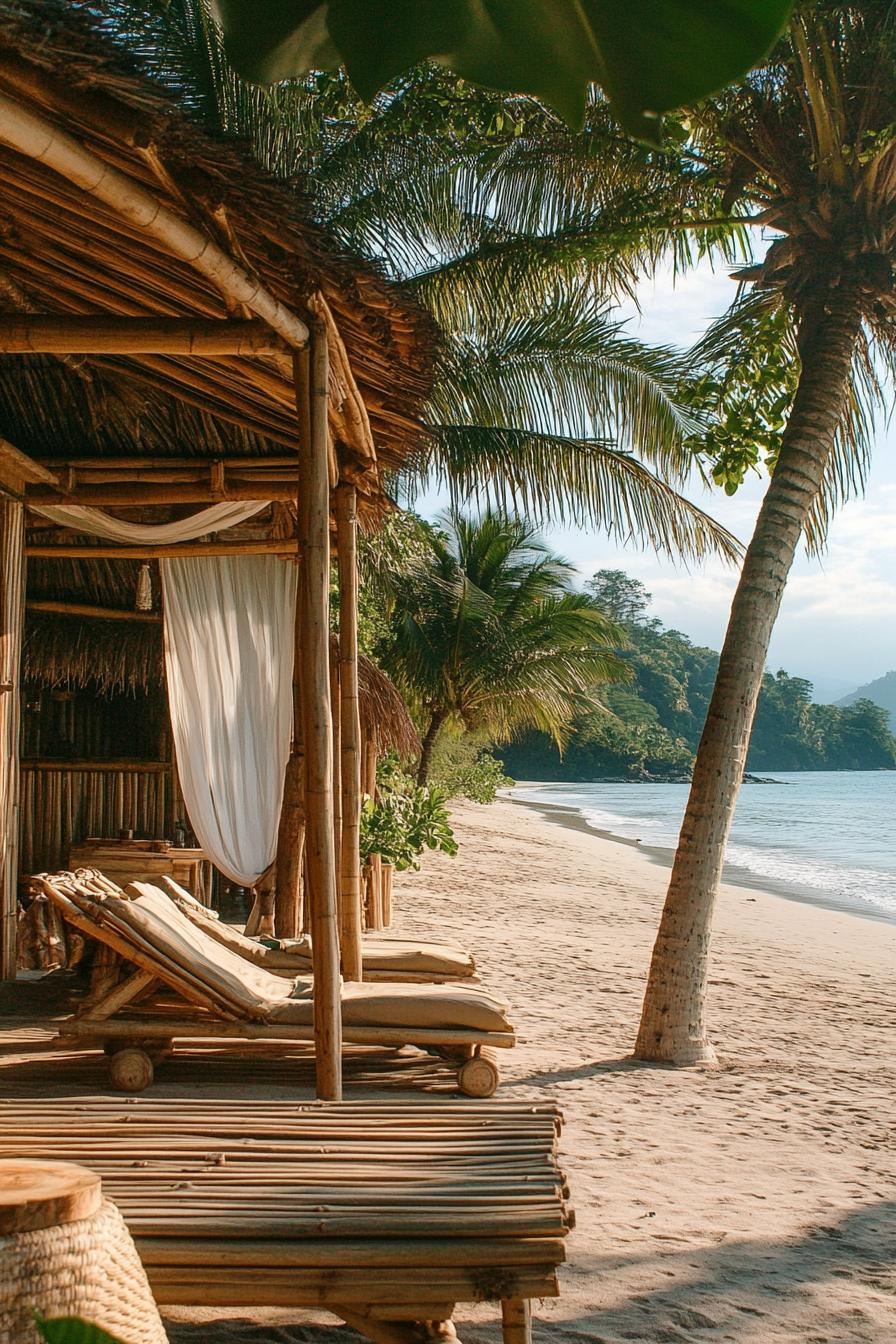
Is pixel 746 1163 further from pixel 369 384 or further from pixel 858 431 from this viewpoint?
pixel 858 431

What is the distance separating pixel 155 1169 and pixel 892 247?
16.9 ft

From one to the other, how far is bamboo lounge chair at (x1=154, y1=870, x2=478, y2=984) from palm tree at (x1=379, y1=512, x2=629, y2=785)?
901 cm

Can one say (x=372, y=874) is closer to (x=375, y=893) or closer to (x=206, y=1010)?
(x=375, y=893)

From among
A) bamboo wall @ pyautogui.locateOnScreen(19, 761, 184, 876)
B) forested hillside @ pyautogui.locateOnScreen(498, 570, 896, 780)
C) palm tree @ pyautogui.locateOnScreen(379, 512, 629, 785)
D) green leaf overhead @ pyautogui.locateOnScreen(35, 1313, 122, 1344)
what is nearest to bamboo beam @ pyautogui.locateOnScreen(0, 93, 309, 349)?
green leaf overhead @ pyautogui.locateOnScreen(35, 1313, 122, 1344)

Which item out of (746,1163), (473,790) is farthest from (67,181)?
(473,790)

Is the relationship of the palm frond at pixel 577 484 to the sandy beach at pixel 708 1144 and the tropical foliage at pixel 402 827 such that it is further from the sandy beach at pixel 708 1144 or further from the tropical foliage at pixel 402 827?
the sandy beach at pixel 708 1144

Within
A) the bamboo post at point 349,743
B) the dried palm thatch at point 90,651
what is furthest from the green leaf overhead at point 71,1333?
the dried palm thatch at point 90,651

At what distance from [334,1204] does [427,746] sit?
507 inches

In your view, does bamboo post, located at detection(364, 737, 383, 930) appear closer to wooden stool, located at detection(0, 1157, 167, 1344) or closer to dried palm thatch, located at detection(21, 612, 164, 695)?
dried palm thatch, located at detection(21, 612, 164, 695)

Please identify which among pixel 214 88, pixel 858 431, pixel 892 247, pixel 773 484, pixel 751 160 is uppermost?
pixel 214 88

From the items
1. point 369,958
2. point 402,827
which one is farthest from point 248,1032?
point 402,827

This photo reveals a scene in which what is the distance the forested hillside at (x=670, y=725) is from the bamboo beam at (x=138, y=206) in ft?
123

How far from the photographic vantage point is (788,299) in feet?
19.3

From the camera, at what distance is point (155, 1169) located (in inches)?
93.0
